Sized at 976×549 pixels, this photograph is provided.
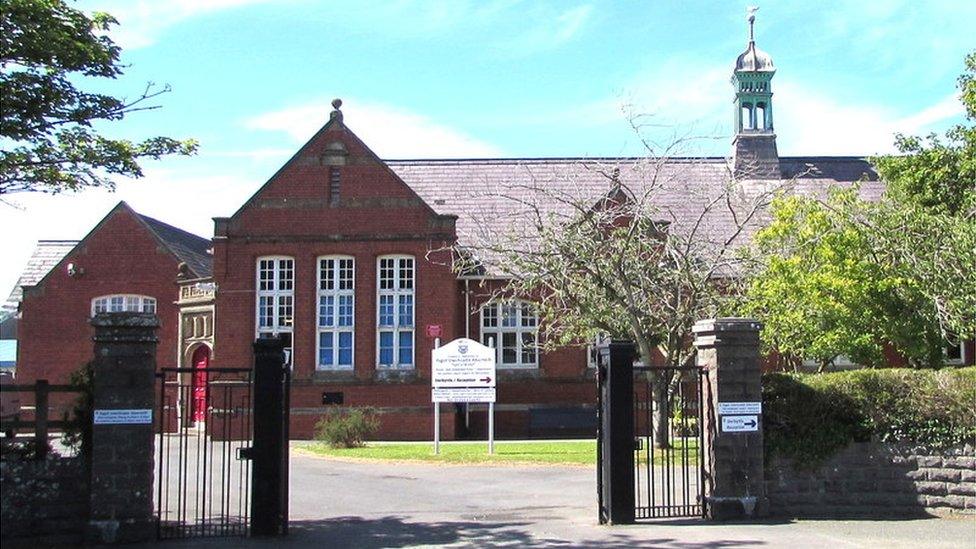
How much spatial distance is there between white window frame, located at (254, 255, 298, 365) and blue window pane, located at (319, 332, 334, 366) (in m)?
0.81

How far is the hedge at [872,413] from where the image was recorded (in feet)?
38.8

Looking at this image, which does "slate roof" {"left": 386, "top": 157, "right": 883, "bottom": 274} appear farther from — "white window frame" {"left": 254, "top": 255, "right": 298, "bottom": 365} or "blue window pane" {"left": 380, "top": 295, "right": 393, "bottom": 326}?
"white window frame" {"left": 254, "top": 255, "right": 298, "bottom": 365}

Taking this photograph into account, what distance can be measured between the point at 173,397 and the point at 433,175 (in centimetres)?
1137

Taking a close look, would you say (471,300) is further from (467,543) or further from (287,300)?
(467,543)

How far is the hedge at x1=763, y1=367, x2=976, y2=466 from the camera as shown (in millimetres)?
11828

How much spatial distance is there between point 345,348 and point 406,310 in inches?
81.2

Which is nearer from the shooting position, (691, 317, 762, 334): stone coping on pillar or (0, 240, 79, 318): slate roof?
(691, 317, 762, 334): stone coping on pillar

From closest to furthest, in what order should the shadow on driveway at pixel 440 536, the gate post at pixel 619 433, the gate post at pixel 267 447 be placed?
1. the shadow on driveway at pixel 440 536
2. the gate post at pixel 267 447
3. the gate post at pixel 619 433

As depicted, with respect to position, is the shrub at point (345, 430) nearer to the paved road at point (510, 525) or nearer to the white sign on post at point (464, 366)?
the white sign on post at point (464, 366)

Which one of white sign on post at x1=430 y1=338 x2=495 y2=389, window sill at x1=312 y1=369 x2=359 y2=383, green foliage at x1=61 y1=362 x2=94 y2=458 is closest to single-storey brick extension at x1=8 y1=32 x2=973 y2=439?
window sill at x1=312 y1=369 x2=359 y2=383

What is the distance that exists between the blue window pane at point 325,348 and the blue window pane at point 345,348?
11.2 inches

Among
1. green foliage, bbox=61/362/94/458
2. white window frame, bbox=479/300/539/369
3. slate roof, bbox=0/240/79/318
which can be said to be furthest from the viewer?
slate roof, bbox=0/240/79/318

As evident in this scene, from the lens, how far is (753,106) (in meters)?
38.5

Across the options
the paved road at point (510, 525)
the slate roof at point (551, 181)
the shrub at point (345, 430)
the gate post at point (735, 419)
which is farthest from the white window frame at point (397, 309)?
the gate post at point (735, 419)
